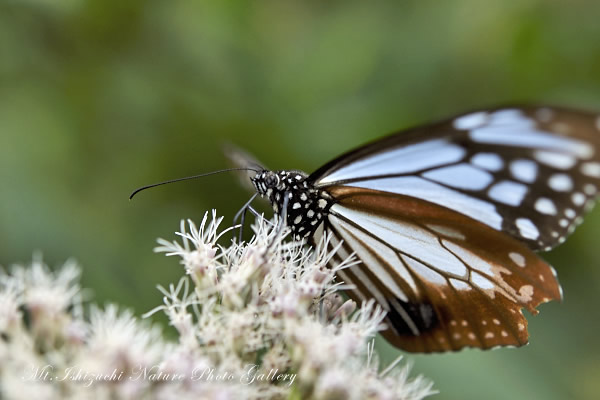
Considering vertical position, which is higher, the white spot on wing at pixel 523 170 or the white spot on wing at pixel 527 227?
the white spot on wing at pixel 523 170

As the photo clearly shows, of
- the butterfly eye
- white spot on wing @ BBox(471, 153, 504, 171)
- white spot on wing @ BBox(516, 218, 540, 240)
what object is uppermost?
the butterfly eye

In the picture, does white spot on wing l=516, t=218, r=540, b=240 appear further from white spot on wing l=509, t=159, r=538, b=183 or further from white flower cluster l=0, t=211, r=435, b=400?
white flower cluster l=0, t=211, r=435, b=400

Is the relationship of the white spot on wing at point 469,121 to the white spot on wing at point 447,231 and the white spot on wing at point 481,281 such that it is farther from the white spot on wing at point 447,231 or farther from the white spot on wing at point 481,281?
the white spot on wing at point 481,281

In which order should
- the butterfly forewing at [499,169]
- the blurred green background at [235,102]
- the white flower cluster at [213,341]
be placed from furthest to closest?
the blurred green background at [235,102] → the butterfly forewing at [499,169] → the white flower cluster at [213,341]

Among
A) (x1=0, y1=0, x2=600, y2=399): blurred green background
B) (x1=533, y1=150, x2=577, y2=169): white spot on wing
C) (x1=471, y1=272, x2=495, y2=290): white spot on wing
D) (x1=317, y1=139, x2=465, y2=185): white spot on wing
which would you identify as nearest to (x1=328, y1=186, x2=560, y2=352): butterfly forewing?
(x1=471, y1=272, x2=495, y2=290): white spot on wing

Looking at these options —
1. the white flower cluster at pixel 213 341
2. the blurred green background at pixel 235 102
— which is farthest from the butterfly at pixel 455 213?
the blurred green background at pixel 235 102

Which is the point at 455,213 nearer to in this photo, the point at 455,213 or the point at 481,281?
the point at 455,213

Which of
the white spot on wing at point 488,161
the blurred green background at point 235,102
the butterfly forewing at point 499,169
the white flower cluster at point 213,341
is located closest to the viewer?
the white flower cluster at point 213,341
